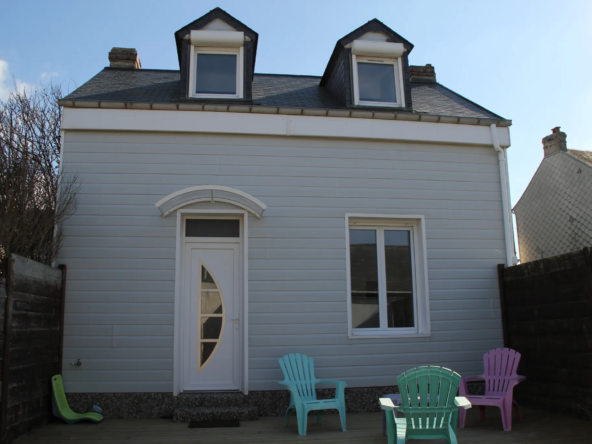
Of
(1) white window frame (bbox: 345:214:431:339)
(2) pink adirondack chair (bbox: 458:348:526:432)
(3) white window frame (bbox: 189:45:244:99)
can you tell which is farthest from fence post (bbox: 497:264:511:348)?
(3) white window frame (bbox: 189:45:244:99)

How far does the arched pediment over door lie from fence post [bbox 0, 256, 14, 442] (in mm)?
1995

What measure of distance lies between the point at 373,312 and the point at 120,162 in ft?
12.5

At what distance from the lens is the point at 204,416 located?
559 cm

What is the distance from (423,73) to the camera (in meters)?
9.20

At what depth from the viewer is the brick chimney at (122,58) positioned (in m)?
8.74

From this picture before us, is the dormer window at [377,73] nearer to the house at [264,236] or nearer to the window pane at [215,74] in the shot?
the house at [264,236]

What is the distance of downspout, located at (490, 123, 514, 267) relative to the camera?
6.84 metres

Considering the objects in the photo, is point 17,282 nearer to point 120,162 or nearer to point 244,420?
point 120,162

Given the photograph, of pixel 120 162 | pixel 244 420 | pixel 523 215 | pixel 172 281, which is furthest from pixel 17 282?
pixel 523 215

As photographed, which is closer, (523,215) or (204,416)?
(204,416)

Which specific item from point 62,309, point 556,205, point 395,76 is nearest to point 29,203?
point 62,309

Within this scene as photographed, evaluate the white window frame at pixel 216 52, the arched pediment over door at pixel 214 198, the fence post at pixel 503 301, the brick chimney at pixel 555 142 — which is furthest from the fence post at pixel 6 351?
the brick chimney at pixel 555 142

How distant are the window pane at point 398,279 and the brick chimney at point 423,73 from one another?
3.69m

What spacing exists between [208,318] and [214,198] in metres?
1.51
